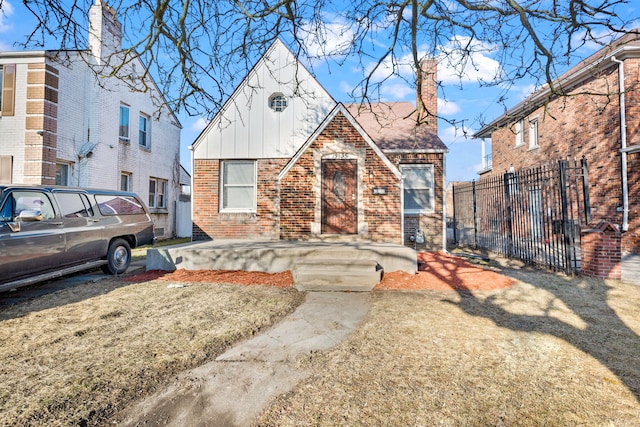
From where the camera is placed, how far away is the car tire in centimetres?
723

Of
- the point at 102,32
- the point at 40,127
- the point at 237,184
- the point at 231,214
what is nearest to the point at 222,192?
the point at 237,184

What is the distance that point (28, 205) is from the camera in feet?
17.7

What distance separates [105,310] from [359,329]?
13.3ft

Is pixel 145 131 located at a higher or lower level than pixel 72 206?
higher

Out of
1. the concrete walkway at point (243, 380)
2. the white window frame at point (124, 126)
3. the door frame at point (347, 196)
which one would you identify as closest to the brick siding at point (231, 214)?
the door frame at point (347, 196)

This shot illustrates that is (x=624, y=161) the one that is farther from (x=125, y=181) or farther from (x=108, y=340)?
(x=125, y=181)

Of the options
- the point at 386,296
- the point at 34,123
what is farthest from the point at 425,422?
the point at 34,123

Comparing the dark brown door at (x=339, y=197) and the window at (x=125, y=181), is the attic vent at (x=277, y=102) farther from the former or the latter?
the window at (x=125, y=181)

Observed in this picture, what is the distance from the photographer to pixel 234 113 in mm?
10789

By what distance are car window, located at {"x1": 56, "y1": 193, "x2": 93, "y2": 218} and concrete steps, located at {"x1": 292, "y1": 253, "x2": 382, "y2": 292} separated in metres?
4.88

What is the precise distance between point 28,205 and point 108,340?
3749 mm

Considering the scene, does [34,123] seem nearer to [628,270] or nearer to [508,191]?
[508,191]

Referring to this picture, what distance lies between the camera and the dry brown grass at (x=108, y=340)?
2.41 m

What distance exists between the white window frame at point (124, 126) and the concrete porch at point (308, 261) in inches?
348
